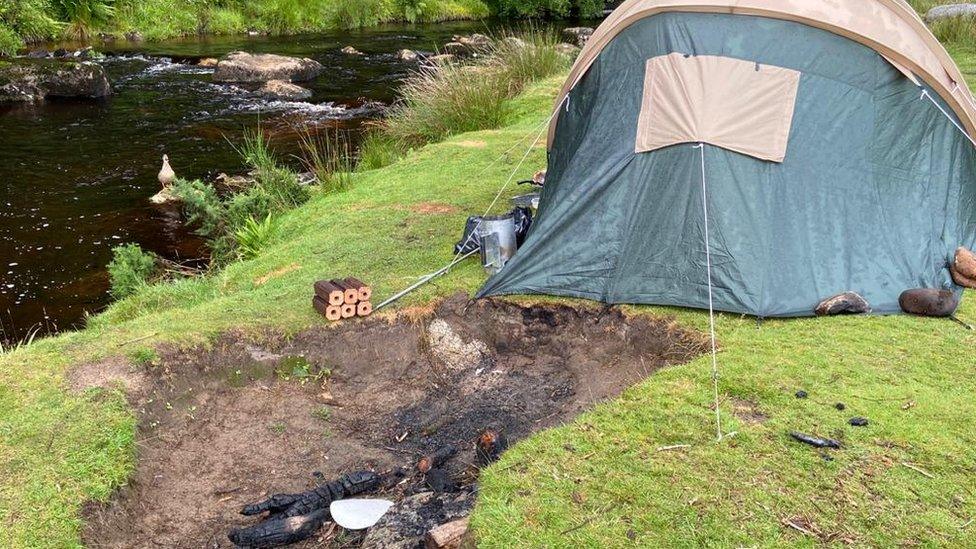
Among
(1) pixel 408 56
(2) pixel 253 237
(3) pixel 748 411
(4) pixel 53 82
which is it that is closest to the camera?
(3) pixel 748 411

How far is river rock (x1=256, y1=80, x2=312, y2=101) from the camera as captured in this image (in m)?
17.9

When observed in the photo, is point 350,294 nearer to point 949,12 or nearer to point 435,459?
point 435,459

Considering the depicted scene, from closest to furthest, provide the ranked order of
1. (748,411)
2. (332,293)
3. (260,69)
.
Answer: (748,411), (332,293), (260,69)

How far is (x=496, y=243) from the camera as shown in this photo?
6.80 meters

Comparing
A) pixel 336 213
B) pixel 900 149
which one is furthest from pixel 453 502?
pixel 336 213

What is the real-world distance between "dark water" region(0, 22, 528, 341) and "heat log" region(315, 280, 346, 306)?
3337 mm

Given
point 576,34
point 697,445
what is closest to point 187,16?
point 576,34

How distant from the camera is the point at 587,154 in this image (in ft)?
21.3

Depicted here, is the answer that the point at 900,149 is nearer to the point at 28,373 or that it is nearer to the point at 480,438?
the point at 480,438

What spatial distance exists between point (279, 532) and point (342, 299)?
210 cm

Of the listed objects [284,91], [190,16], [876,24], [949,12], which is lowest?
[284,91]

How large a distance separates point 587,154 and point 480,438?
2568 mm

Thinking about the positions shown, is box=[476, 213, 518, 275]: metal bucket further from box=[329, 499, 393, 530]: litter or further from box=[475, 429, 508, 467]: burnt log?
box=[329, 499, 393, 530]: litter

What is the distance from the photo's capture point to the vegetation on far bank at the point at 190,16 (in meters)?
22.7
